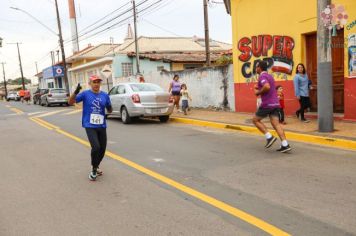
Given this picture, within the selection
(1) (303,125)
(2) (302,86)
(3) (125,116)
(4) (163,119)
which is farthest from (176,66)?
(1) (303,125)

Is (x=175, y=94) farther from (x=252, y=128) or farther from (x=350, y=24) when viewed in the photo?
(x=350, y=24)

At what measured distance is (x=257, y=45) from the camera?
13266 millimetres

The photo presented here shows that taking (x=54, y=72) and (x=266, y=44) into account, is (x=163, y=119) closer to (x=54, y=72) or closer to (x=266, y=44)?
(x=266, y=44)

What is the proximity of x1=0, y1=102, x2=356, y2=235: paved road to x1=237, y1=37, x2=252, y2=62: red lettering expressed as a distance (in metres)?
5.71

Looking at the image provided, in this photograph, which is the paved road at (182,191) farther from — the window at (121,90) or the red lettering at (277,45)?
the window at (121,90)

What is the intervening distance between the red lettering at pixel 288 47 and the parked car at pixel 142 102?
422cm

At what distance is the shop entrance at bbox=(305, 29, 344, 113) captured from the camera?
35.0 feet

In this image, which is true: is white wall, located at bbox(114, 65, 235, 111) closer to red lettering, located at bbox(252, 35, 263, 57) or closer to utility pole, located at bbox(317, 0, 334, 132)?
red lettering, located at bbox(252, 35, 263, 57)

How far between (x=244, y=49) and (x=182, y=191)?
31.3 feet

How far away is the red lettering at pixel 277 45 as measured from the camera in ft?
40.5

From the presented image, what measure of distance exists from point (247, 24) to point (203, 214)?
411 inches

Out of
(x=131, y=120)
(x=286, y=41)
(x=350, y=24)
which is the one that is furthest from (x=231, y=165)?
(x=131, y=120)

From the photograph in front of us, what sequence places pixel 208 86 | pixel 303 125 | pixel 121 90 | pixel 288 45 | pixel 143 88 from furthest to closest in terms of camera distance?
pixel 208 86
pixel 121 90
pixel 143 88
pixel 288 45
pixel 303 125

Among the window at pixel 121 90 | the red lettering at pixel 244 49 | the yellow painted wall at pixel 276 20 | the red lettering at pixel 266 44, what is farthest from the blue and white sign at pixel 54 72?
the red lettering at pixel 266 44
